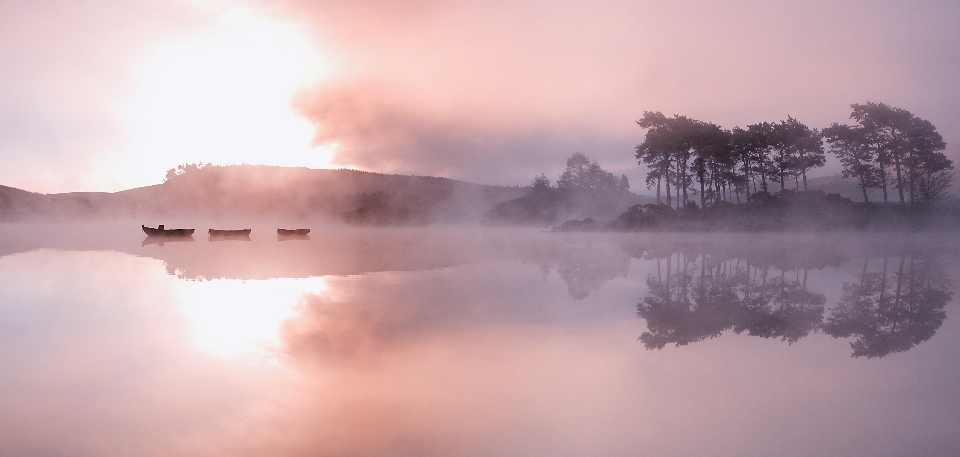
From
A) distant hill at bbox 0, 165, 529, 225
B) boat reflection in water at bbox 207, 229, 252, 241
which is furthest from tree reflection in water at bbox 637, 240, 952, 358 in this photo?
distant hill at bbox 0, 165, 529, 225

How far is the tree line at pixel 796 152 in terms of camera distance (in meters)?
50.3

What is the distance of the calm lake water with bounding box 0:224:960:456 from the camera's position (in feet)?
16.6

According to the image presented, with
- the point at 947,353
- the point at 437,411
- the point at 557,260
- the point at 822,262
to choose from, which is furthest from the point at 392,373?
the point at 822,262

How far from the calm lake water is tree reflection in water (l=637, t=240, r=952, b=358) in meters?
0.08

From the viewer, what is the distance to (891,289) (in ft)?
45.8

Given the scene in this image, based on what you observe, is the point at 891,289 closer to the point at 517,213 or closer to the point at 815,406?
the point at 815,406

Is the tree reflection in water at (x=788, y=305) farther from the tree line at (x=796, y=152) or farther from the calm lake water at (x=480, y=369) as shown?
the tree line at (x=796, y=152)

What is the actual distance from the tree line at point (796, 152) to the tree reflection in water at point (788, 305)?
36048mm

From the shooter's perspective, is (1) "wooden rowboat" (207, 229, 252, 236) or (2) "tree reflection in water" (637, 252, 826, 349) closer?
(2) "tree reflection in water" (637, 252, 826, 349)

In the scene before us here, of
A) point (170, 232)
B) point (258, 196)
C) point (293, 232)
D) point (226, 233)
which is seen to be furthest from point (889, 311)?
point (258, 196)

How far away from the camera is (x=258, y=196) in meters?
124

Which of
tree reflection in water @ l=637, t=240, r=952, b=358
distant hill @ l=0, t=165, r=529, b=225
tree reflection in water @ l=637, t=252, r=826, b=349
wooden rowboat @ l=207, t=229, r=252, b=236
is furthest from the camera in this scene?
distant hill @ l=0, t=165, r=529, b=225

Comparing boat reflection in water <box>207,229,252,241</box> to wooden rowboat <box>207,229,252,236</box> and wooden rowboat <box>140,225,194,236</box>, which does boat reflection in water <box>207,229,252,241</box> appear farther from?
wooden rowboat <box>140,225,194,236</box>

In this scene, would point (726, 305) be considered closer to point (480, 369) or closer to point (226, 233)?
point (480, 369)
